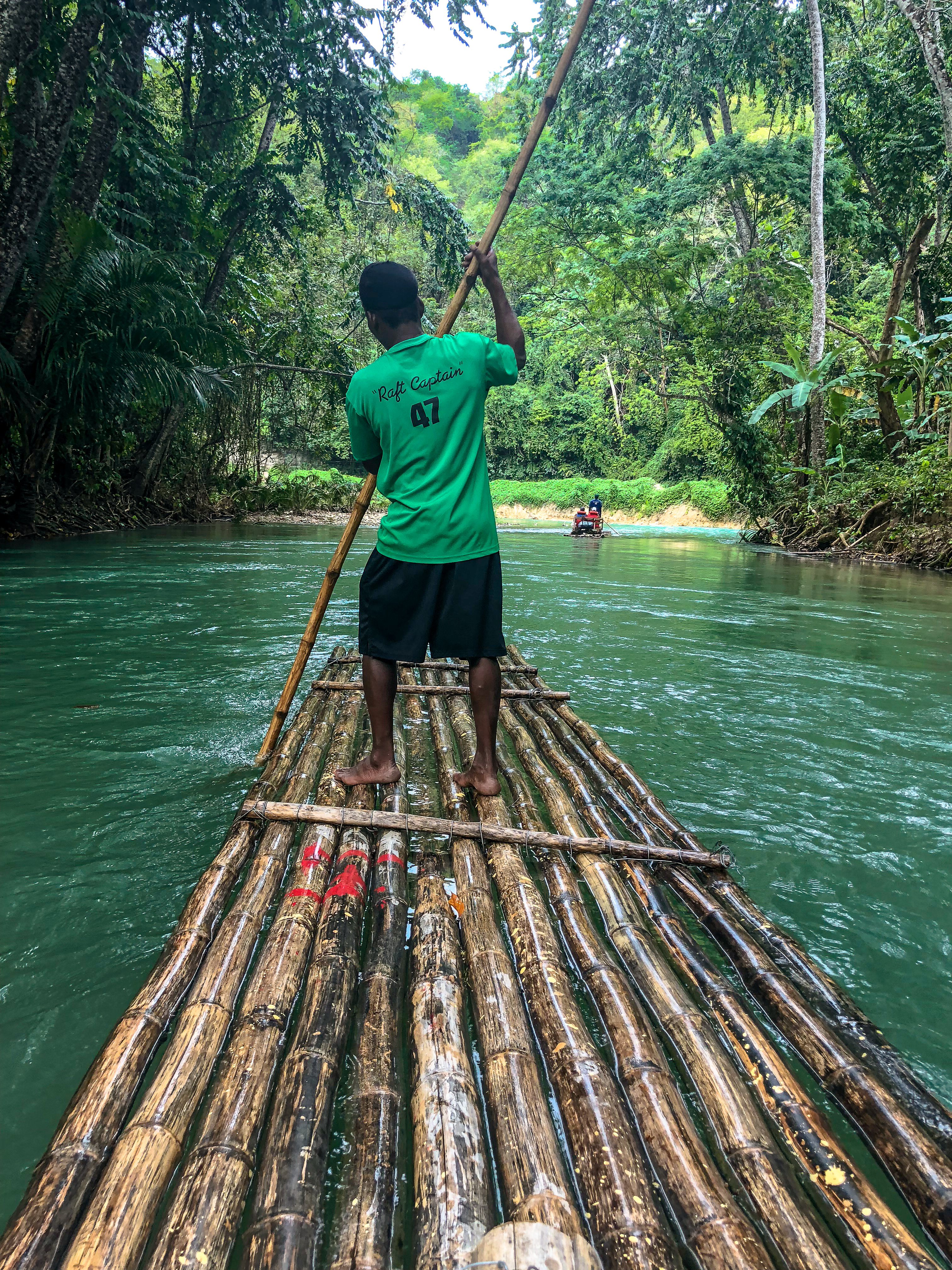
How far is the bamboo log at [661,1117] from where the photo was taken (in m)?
0.88

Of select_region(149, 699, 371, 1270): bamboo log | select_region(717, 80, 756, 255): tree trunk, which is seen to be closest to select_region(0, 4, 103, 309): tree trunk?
select_region(149, 699, 371, 1270): bamboo log

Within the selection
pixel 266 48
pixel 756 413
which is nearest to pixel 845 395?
pixel 756 413

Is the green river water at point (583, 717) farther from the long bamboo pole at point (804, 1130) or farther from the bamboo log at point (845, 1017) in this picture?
the long bamboo pole at point (804, 1130)

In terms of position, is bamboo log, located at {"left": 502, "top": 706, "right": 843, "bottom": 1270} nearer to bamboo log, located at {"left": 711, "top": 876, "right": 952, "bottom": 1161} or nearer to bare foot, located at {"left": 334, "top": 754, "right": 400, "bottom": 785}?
bamboo log, located at {"left": 711, "top": 876, "right": 952, "bottom": 1161}

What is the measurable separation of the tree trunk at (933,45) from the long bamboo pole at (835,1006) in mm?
10992

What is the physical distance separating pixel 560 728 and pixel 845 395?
10.3 m

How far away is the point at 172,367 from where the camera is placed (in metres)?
8.20

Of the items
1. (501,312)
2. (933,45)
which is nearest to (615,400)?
(933,45)

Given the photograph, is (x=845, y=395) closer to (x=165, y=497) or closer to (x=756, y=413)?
(x=756, y=413)

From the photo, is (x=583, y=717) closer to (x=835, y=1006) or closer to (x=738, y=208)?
(x=835, y=1006)

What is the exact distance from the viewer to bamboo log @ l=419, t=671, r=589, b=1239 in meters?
0.93

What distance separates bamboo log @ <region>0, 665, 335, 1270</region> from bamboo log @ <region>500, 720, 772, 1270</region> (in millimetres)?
603

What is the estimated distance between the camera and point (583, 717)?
3.32m

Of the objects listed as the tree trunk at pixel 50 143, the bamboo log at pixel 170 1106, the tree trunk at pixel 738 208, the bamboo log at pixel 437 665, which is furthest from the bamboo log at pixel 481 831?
the tree trunk at pixel 738 208
